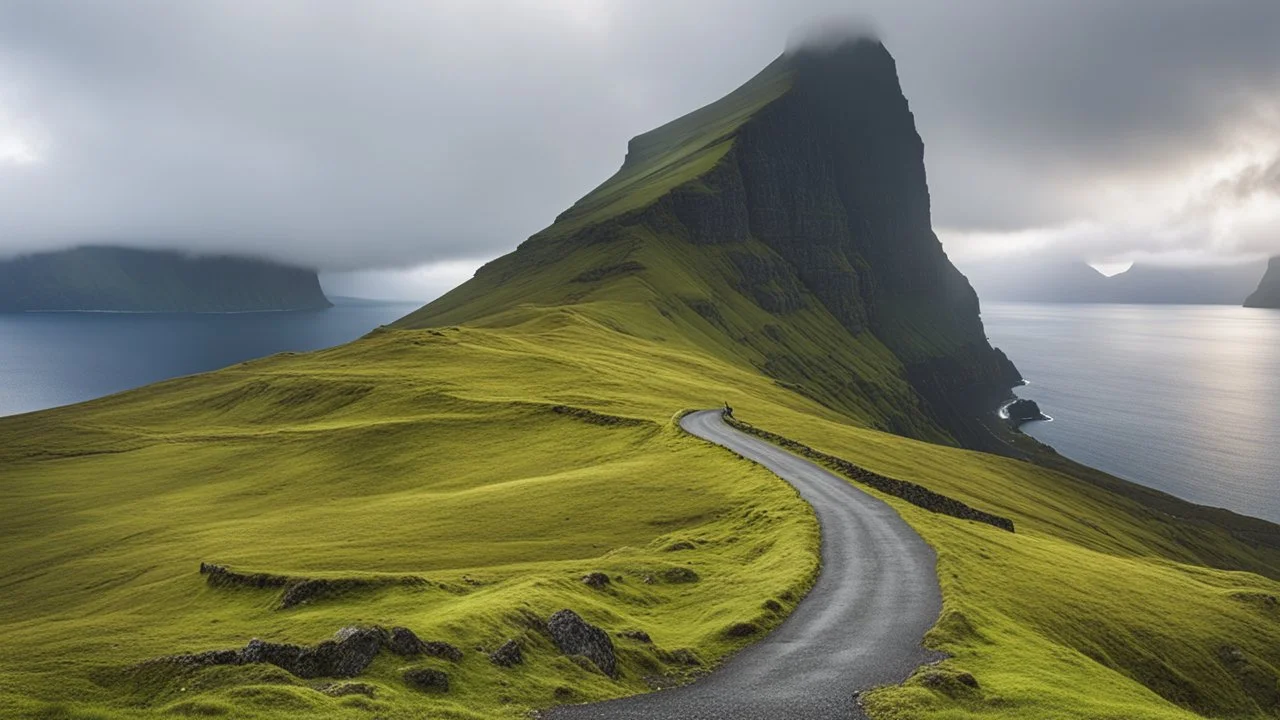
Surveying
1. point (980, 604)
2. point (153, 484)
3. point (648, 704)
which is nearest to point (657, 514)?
point (980, 604)

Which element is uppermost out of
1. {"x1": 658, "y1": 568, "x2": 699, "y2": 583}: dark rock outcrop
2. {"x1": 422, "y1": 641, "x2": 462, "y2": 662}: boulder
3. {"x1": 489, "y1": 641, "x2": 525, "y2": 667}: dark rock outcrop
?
{"x1": 422, "y1": 641, "x2": 462, "y2": 662}: boulder

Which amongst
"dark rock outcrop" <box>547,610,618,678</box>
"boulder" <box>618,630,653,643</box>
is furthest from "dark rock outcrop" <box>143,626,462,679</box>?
"boulder" <box>618,630,653,643</box>

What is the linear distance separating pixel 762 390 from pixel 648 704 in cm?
14231

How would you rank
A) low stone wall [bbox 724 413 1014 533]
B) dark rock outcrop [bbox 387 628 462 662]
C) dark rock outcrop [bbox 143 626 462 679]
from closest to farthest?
dark rock outcrop [bbox 143 626 462 679] → dark rock outcrop [bbox 387 628 462 662] → low stone wall [bbox 724 413 1014 533]

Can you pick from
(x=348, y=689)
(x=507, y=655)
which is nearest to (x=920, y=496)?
(x=507, y=655)

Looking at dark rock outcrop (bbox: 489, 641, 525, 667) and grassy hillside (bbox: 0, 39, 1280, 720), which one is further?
dark rock outcrop (bbox: 489, 641, 525, 667)

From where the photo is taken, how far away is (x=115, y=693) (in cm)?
2239

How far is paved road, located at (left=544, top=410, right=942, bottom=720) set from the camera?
84.7 feet

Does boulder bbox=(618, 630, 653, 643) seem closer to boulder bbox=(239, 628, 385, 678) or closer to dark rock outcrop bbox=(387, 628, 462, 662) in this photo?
dark rock outcrop bbox=(387, 628, 462, 662)

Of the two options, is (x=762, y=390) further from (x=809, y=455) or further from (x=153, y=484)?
(x=153, y=484)

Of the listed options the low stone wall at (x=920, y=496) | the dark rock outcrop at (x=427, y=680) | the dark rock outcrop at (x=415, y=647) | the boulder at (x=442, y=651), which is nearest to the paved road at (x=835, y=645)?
the dark rock outcrop at (x=427, y=680)

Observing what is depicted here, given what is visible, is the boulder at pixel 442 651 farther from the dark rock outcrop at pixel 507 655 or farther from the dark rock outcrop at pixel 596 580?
the dark rock outcrop at pixel 596 580

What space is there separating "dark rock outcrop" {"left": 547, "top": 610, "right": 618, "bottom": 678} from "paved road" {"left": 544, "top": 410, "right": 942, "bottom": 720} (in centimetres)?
233

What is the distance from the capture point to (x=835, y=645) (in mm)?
32156
